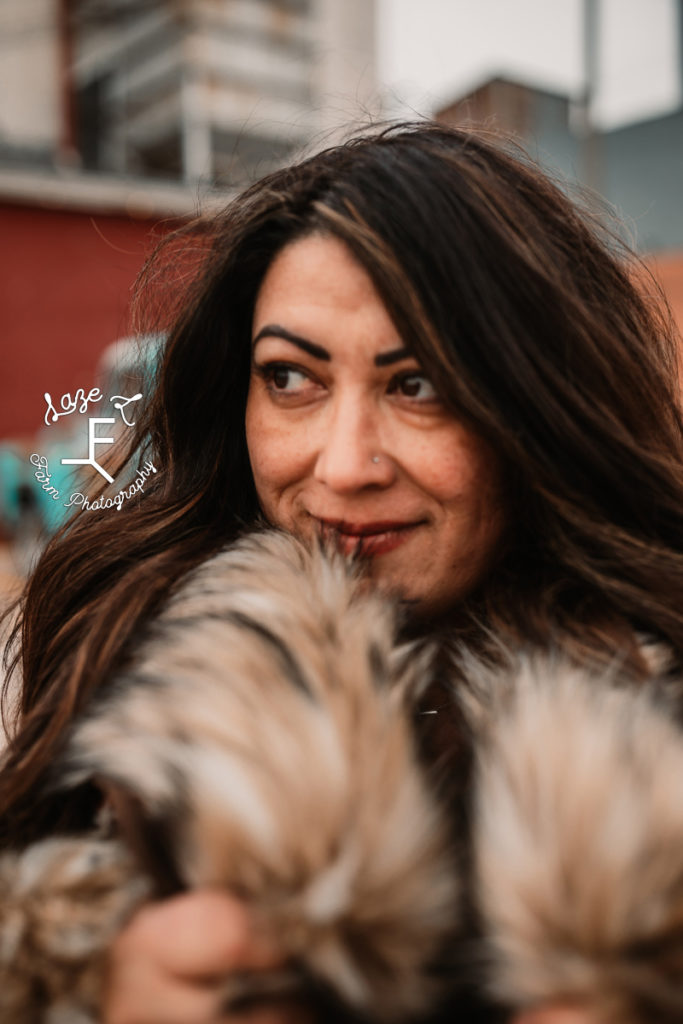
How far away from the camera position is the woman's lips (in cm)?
111

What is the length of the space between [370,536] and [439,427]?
16 cm

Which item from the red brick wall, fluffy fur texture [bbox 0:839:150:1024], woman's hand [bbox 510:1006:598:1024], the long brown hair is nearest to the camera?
woman's hand [bbox 510:1006:598:1024]

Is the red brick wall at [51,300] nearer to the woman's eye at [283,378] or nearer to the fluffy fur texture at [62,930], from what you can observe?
the woman's eye at [283,378]

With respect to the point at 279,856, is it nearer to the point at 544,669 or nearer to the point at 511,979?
the point at 511,979

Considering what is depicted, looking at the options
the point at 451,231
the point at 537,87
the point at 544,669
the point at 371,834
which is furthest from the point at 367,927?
the point at 537,87

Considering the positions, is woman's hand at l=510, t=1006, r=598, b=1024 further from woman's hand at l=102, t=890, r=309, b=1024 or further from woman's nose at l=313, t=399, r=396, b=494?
woman's nose at l=313, t=399, r=396, b=494

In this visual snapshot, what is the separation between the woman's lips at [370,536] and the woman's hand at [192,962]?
505mm

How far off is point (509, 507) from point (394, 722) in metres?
0.49

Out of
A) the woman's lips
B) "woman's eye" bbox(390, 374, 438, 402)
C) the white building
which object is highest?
the white building

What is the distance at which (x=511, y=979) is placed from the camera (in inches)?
25.8

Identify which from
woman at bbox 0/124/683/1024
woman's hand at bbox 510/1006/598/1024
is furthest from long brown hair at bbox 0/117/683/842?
woman's hand at bbox 510/1006/598/1024

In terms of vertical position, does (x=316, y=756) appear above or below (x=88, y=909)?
above

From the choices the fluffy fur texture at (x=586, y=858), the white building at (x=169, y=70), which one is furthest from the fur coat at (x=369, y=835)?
the white building at (x=169, y=70)

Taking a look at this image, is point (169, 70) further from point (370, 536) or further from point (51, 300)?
point (370, 536)
